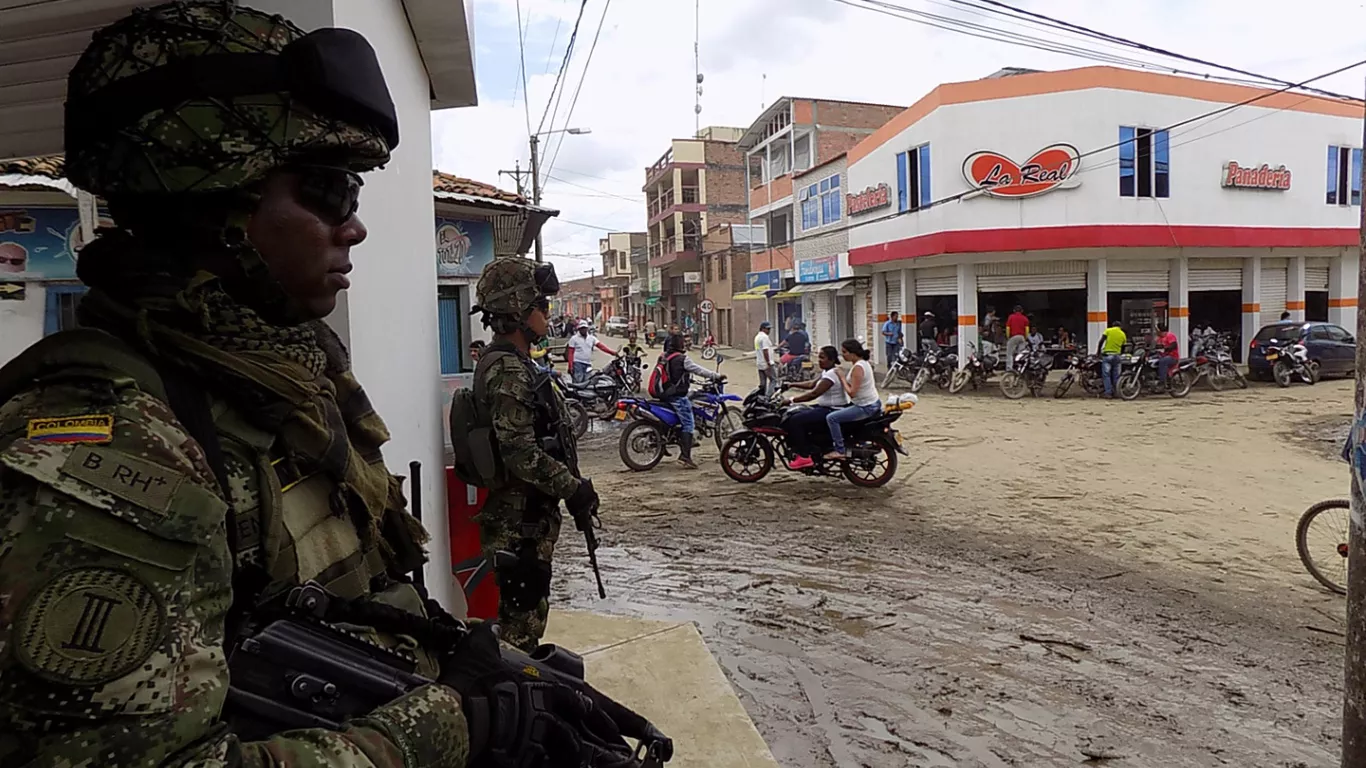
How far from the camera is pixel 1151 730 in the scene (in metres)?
3.49

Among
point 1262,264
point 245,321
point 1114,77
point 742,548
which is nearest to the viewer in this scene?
point 245,321

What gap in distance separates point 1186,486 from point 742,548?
15.5 feet

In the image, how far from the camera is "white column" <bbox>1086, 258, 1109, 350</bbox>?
18156 mm

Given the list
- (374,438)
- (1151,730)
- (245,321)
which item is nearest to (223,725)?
(245,321)

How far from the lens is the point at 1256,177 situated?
1927cm

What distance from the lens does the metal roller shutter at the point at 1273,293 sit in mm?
20516

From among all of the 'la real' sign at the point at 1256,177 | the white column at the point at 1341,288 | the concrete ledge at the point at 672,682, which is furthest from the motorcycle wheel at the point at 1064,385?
the concrete ledge at the point at 672,682

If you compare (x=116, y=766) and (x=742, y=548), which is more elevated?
(x=116, y=766)

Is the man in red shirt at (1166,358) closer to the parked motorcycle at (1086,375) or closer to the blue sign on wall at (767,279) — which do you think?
the parked motorcycle at (1086,375)

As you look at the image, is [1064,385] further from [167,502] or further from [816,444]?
[167,502]

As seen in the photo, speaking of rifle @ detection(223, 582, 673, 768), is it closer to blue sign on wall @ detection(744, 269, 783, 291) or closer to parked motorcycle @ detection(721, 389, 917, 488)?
parked motorcycle @ detection(721, 389, 917, 488)

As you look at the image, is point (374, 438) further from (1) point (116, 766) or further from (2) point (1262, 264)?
(2) point (1262, 264)

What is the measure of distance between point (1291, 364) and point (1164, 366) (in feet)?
9.32

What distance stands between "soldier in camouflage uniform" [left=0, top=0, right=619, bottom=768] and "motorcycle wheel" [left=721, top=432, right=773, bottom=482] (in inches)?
287
